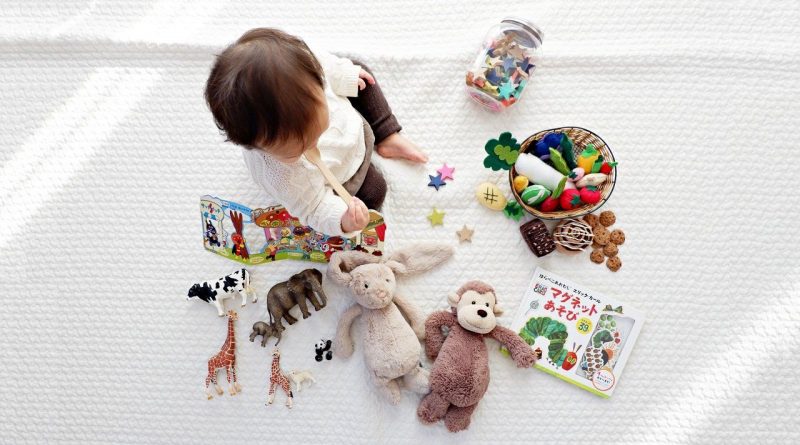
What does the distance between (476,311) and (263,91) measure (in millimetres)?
537

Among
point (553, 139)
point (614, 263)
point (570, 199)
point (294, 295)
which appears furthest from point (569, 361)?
point (294, 295)

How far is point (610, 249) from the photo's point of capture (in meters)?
1.05

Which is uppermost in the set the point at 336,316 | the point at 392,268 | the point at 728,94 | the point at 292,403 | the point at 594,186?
the point at 728,94

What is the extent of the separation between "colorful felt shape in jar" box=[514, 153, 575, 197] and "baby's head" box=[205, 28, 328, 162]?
0.44 metres

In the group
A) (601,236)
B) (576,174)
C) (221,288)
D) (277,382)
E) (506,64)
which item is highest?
(506,64)

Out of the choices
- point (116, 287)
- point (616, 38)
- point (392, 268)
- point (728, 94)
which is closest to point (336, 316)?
point (392, 268)

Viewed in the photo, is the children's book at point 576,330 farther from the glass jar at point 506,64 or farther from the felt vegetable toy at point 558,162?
the glass jar at point 506,64

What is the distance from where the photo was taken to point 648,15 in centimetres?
110

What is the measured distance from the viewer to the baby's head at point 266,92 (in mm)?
648

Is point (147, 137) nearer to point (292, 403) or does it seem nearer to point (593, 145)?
point (292, 403)

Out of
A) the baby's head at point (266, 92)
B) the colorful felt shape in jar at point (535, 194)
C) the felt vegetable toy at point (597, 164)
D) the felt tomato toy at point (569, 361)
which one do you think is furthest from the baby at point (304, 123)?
the felt tomato toy at point (569, 361)

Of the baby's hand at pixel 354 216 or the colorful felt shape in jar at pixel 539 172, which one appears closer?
the baby's hand at pixel 354 216

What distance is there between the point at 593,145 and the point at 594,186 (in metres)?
0.08

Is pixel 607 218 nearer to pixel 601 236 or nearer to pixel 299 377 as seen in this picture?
pixel 601 236
